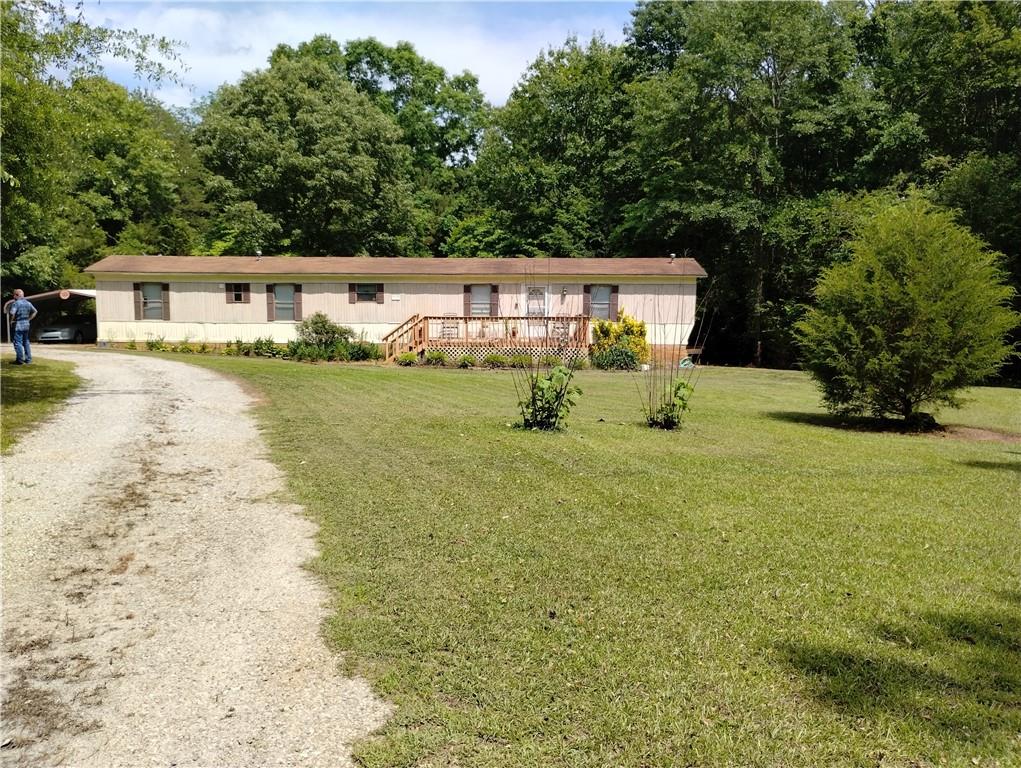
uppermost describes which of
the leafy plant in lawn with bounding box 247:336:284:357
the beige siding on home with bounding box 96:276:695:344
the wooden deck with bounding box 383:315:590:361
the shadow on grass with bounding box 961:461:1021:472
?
the beige siding on home with bounding box 96:276:695:344

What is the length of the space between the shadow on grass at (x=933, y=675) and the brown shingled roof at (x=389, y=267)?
2047 centimetres

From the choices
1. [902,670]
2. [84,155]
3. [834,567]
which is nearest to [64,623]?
[902,670]

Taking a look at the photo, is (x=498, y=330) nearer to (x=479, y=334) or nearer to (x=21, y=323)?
(x=479, y=334)

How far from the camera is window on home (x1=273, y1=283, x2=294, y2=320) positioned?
24625mm

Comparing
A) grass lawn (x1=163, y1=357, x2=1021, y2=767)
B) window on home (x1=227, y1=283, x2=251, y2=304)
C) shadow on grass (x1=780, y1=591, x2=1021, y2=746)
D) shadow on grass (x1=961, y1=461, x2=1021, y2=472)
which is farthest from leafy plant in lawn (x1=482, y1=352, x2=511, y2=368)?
shadow on grass (x1=780, y1=591, x2=1021, y2=746)

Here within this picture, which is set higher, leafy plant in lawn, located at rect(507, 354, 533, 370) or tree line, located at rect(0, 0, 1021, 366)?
tree line, located at rect(0, 0, 1021, 366)

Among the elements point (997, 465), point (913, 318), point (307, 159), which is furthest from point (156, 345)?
point (997, 465)

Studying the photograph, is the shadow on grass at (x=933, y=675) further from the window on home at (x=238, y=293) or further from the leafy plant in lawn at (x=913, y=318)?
the window on home at (x=238, y=293)

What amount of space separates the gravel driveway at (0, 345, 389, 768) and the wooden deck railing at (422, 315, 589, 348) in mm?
16230

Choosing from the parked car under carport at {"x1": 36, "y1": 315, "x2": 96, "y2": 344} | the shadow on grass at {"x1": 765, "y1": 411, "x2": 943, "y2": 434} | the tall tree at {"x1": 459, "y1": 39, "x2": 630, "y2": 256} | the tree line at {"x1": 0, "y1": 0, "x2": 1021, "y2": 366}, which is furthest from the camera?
the tall tree at {"x1": 459, "y1": 39, "x2": 630, "y2": 256}

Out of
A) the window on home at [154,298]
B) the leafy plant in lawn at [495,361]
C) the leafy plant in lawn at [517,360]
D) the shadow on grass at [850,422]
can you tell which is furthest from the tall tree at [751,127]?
the window on home at [154,298]

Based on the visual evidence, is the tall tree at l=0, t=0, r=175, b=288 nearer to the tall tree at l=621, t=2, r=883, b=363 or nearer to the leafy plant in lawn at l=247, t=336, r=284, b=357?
the leafy plant in lawn at l=247, t=336, r=284, b=357

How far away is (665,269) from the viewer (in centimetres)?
2412

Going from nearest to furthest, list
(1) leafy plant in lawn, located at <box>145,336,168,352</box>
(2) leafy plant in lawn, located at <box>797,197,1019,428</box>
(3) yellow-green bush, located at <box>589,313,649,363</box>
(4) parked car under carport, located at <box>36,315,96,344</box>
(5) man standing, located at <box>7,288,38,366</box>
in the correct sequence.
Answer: (2) leafy plant in lawn, located at <box>797,197,1019,428</box>
(5) man standing, located at <box>7,288,38,366</box>
(3) yellow-green bush, located at <box>589,313,649,363</box>
(1) leafy plant in lawn, located at <box>145,336,168,352</box>
(4) parked car under carport, located at <box>36,315,96,344</box>
